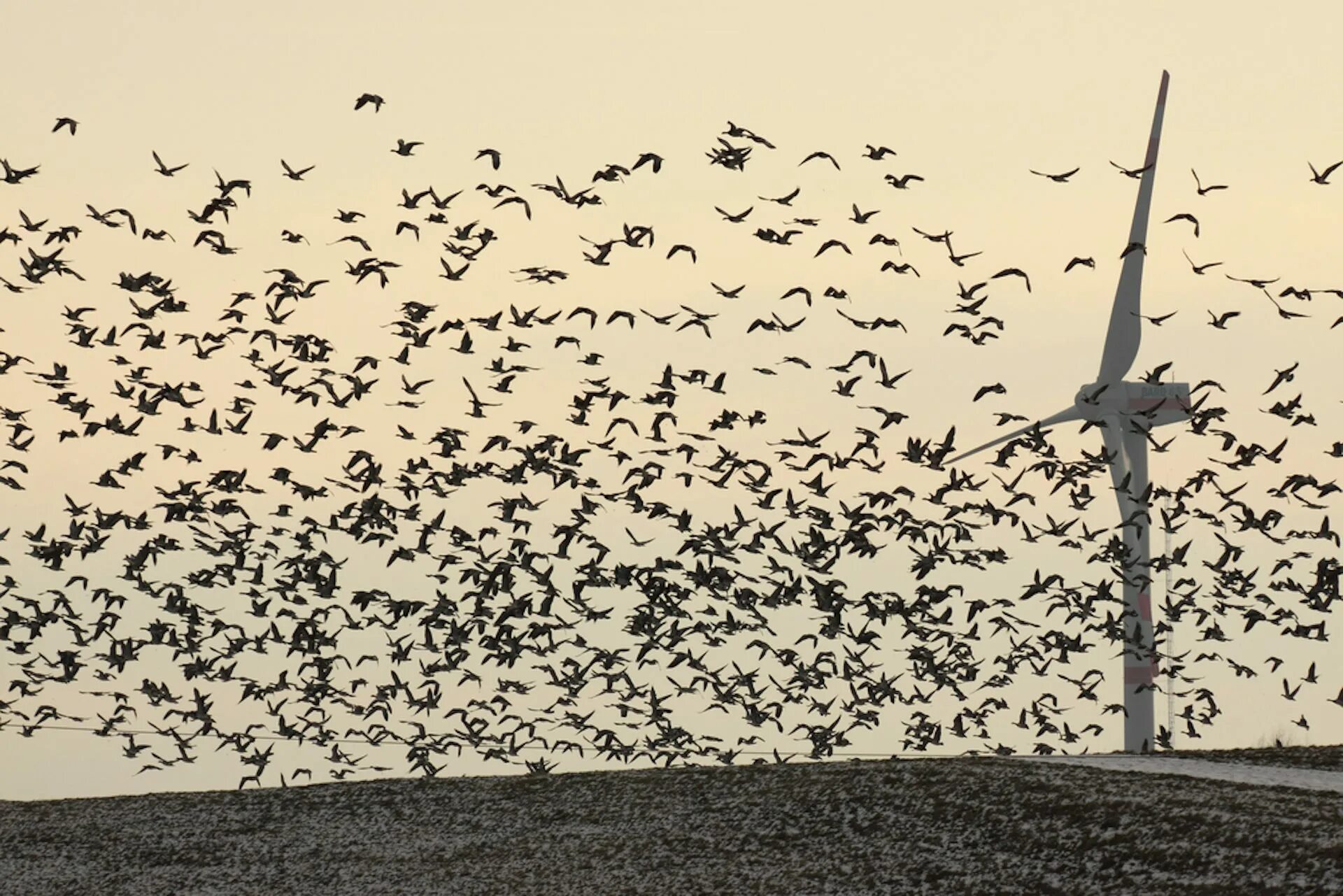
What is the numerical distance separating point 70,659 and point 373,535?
37.3ft

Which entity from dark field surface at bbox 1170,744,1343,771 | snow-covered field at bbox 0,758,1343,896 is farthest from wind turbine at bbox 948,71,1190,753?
snow-covered field at bbox 0,758,1343,896

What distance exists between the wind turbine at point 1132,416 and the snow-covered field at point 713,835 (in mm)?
23878

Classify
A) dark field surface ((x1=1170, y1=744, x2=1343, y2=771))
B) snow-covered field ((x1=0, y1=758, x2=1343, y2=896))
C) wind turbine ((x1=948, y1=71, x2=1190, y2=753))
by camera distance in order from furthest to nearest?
wind turbine ((x1=948, y1=71, x2=1190, y2=753))
dark field surface ((x1=1170, y1=744, x2=1343, y2=771))
snow-covered field ((x1=0, y1=758, x2=1343, y2=896))

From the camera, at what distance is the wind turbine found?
8544 cm

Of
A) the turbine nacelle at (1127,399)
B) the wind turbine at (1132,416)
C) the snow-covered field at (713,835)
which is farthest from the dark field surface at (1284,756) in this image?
the turbine nacelle at (1127,399)

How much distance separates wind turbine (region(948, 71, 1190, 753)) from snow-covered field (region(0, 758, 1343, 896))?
23.9 meters

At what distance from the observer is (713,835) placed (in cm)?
6053

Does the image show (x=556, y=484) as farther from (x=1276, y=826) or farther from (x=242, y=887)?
(x=1276, y=826)

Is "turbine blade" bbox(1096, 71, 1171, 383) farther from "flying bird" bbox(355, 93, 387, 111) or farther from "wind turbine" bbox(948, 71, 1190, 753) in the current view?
"flying bird" bbox(355, 93, 387, 111)

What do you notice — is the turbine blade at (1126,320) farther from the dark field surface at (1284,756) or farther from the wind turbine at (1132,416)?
the dark field surface at (1284,756)

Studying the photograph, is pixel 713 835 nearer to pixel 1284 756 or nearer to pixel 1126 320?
pixel 1284 756

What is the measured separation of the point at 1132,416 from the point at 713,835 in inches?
1345

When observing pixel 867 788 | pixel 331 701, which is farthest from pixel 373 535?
pixel 867 788

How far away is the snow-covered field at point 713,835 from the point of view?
177 feet
